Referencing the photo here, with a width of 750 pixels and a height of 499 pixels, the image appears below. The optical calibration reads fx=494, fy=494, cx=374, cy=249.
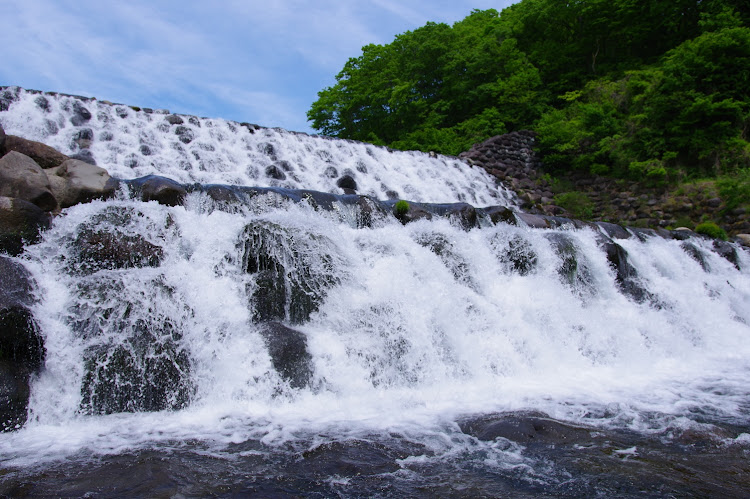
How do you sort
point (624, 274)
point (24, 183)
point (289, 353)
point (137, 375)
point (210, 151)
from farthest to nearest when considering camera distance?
1. point (210, 151)
2. point (624, 274)
3. point (24, 183)
4. point (289, 353)
5. point (137, 375)

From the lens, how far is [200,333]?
16.0ft

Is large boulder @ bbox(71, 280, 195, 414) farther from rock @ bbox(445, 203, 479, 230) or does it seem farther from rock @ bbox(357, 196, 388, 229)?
rock @ bbox(445, 203, 479, 230)

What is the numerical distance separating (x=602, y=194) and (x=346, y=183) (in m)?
10.2

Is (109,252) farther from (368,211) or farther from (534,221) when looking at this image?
(534,221)

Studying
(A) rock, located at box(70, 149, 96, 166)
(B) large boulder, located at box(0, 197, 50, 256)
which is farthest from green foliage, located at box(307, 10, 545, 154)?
(B) large boulder, located at box(0, 197, 50, 256)

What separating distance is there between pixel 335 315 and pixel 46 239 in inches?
128

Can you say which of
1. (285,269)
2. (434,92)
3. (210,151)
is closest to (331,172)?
(210,151)

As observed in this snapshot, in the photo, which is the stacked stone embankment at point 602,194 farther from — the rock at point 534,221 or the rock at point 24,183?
the rock at point 24,183

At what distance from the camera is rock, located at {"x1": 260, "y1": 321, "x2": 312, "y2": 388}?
15.4 feet

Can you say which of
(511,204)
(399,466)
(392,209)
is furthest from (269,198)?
(511,204)

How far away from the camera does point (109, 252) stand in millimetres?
5371

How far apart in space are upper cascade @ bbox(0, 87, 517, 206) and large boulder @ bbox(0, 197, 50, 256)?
4736 mm

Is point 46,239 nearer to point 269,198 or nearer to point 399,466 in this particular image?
point 269,198

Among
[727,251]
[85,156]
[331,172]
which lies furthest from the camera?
[331,172]
